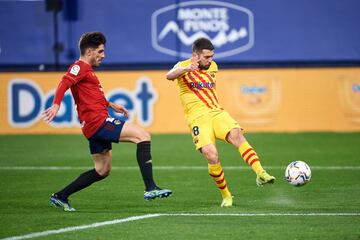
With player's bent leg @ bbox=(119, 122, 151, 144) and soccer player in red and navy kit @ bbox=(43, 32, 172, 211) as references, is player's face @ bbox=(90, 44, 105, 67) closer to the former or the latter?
soccer player in red and navy kit @ bbox=(43, 32, 172, 211)

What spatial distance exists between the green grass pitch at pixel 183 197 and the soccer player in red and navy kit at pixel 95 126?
1.04ft

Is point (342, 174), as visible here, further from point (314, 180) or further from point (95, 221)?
point (95, 221)

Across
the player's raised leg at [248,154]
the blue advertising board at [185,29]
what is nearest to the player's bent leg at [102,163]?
the player's raised leg at [248,154]

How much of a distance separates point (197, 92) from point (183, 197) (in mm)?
1383

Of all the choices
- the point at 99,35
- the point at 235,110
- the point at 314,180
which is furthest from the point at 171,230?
the point at 235,110

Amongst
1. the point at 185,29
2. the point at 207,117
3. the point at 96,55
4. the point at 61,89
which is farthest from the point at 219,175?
the point at 185,29

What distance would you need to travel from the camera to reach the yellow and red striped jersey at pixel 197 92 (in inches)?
452

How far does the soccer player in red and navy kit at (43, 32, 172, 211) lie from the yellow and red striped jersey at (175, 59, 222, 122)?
936 millimetres

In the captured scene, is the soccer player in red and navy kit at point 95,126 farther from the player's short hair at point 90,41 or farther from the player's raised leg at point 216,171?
the player's raised leg at point 216,171

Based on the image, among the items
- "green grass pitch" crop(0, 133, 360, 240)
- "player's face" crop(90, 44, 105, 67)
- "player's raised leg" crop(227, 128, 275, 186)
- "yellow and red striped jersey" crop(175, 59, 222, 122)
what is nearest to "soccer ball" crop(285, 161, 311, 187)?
"green grass pitch" crop(0, 133, 360, 240)

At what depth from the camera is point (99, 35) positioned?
429 inches

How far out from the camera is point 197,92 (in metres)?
11.5

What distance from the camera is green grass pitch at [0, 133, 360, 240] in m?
9.21

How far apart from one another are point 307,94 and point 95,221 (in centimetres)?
1347
